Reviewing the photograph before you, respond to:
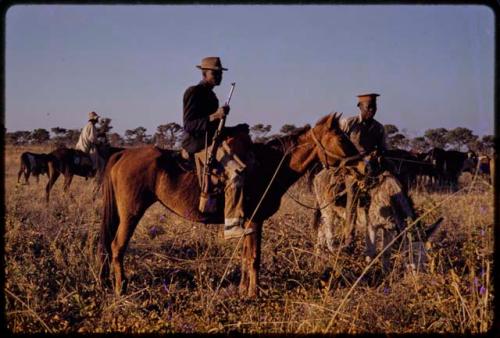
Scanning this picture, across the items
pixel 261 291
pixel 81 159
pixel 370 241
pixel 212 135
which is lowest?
pixel 261 291

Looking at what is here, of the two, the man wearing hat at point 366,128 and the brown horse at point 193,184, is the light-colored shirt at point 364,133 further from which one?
the brown horse at point 193,184

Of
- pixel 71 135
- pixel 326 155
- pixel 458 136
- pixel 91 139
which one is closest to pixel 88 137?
pixel 91 139

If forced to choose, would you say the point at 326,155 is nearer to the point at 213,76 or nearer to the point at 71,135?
the point at 213,76

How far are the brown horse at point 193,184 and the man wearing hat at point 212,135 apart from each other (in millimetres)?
298

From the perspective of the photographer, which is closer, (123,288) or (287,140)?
(123,288)

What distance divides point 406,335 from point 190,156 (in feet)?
11.3

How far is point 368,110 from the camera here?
6871 millimetres

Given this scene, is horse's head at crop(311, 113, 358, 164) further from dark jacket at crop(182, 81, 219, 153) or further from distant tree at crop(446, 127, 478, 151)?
distant tree at crop(446, 127, 478, 151)

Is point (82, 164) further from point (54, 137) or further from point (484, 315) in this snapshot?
point (54, 137)

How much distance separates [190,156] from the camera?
235 inches

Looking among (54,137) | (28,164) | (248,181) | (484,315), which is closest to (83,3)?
(248,181)

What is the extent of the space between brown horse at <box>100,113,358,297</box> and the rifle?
0.20m

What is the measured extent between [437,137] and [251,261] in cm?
3124

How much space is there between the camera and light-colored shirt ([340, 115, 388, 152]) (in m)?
6.75
